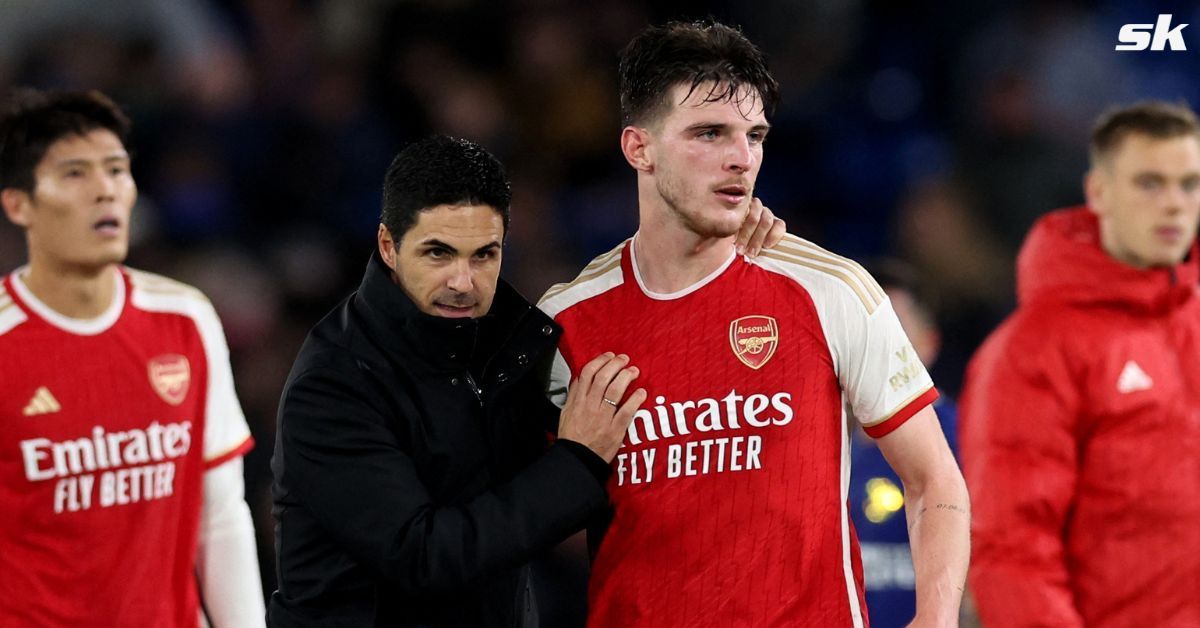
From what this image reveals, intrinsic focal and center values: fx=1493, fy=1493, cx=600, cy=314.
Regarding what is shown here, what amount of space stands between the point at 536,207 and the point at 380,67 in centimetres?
105

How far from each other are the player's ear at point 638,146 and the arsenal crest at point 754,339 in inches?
15.9

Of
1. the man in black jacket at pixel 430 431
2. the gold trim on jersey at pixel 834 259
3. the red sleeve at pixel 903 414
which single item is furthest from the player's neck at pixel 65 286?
the red sleeve at pixel 903 414

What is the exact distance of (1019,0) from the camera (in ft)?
24.1

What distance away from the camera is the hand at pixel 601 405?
3.02 m

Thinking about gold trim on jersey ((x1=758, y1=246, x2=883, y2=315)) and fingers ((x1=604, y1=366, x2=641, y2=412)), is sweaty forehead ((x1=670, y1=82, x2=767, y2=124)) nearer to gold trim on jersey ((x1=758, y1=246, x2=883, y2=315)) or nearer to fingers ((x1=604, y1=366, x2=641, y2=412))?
gold trim on jersey ((x1=758, y1=246, x2=883, y2=315))

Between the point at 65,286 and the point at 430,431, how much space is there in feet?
4.91

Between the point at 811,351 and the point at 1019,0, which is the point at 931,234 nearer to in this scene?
the point at 1019,0

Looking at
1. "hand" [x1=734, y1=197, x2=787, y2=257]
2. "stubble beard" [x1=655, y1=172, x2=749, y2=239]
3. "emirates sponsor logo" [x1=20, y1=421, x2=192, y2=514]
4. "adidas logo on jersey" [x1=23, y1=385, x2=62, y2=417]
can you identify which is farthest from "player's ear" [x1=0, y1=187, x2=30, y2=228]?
"hand" [x1=734, y1=197, x2=787, y2=257]

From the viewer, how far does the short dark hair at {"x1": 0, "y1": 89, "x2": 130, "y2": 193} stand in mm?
3936

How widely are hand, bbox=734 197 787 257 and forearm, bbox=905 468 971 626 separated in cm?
62

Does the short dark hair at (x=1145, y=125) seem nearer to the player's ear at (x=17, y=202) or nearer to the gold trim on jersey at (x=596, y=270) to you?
the gold trim on jersey at (x=596, y=270)

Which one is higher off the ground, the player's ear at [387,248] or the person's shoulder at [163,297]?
the player's ear at [387,248]

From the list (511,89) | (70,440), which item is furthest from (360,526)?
(511,89)

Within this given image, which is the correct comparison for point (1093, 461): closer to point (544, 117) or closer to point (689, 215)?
point (689, 215)
